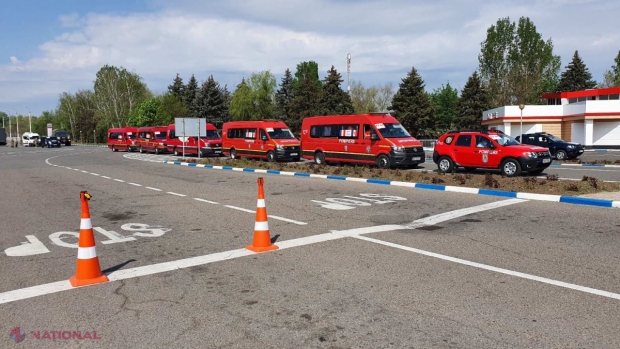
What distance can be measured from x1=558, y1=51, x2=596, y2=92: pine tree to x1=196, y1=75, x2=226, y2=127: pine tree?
48.7 metres

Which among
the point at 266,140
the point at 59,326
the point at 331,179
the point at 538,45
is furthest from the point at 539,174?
the point at 538,45

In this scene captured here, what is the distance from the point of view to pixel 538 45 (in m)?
66.2

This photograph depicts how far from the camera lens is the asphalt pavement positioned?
3.83 meters

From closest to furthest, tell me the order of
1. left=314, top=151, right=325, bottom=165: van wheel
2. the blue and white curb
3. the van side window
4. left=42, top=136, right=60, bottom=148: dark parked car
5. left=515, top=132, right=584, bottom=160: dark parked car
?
1. the blue and white curb
2. the van side window
3. left=314, top=151, right=325, bottom=165: van wheel
4. left=515, top=132, right=584, bottom=160: dark parked car
5. left=42, top=136, right=60, bottom=148: dark parked car

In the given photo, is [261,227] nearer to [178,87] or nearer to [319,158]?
[319,158]

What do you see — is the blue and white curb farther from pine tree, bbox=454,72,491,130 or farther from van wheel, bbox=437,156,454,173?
pine tree, bbox=454,72,491,130

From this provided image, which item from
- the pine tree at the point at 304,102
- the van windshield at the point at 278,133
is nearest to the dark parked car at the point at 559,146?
the van windshield at the point at 278,133

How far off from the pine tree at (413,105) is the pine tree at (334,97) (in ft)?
20.1

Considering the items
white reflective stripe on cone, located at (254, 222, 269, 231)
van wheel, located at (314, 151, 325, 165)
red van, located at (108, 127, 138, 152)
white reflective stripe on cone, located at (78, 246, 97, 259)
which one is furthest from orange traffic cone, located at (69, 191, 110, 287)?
red van, located at (108, 127, 138, 152)

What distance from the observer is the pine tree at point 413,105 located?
56.0 metres

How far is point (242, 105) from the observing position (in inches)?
2783

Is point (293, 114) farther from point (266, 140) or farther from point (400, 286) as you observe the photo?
point (400, 286)

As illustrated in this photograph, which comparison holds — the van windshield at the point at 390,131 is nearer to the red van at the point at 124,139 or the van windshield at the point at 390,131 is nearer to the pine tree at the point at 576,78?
the red van at the point at 124,139

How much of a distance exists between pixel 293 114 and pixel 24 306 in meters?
58.3
